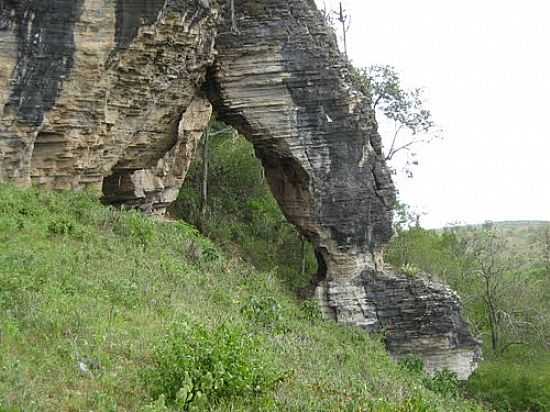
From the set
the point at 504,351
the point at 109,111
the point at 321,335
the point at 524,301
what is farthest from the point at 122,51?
the point at 524,301

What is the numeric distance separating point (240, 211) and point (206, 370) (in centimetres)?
1870

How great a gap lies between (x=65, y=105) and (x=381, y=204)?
26.8ft

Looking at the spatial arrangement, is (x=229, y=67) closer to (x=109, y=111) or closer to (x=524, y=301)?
(x=109, y=111)

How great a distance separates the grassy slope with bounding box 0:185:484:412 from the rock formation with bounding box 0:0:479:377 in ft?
5.64

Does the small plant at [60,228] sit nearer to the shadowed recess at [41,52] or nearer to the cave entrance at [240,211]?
the shadowed recess at [41,52]

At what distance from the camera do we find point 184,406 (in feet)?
16.7

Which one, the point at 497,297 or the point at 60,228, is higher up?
the point at 60,228

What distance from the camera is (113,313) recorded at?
716 cm

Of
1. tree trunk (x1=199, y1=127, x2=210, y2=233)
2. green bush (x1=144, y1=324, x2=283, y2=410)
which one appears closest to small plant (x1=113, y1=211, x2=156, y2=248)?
green bush (x1=144, y1=324, x2=283, y2=410)

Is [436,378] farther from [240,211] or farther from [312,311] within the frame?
[240,211]

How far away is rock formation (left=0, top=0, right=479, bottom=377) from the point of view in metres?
12.8

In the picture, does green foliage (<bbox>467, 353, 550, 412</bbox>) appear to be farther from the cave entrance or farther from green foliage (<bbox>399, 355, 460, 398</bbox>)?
the cave entrance

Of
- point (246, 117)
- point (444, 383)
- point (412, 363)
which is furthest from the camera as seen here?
point (412, 363)

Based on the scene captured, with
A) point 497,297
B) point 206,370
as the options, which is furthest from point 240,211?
point 206,370
